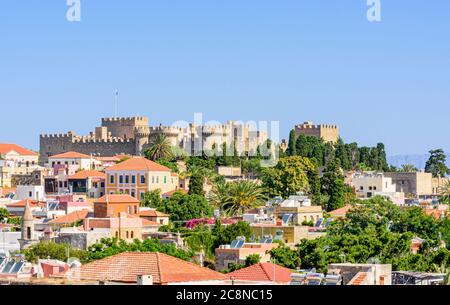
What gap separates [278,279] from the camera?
39.9ft

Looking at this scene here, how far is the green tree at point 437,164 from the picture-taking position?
4750 cm

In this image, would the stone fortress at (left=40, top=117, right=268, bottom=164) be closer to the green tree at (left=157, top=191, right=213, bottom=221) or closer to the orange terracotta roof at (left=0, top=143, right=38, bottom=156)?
the orange terracotta roof at (left=0, top=143, right=38, bottom=156)

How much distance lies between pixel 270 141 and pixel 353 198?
40.2ft

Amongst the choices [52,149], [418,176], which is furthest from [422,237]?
[52,149]

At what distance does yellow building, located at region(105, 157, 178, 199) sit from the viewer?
35.1 meters

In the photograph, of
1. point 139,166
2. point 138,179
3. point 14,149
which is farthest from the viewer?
point 14,149

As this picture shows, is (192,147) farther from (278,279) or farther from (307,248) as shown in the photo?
(278,279)

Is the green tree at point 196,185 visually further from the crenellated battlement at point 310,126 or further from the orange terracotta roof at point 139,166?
the crenellated battlement at point 310,126

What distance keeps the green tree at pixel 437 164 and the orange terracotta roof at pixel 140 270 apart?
37947mm

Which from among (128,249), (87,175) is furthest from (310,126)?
(128,249)

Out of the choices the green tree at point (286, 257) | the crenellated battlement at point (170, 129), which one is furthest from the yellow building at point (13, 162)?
the green tree at point (286, 257)

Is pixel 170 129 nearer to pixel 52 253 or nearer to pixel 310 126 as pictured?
pixel 310 126

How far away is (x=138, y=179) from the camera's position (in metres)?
35.3

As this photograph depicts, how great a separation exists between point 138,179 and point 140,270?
85.3 ft
